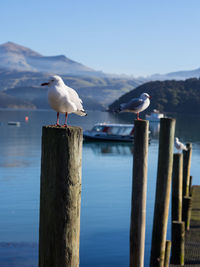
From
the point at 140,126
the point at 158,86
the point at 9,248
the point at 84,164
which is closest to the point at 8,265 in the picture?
the point at 9,248

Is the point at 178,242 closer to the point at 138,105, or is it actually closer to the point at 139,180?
the point at 138,105

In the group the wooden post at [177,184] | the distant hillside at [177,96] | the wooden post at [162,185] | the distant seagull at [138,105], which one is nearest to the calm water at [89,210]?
the wooden post at [177,184]

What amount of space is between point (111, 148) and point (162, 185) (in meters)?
49.2

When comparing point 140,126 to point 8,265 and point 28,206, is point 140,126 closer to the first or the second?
point 8,265

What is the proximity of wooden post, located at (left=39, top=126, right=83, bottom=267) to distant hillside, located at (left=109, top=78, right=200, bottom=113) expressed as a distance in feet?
566

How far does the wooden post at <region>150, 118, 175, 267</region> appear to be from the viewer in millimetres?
8898

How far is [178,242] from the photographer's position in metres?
10.9

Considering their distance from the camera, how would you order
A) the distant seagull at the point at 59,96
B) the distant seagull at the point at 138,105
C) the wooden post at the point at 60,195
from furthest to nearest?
the distant seagull at the point at 138,105 → the distant seagull at the point at 59,96 → the wooden post at the point at 60,195

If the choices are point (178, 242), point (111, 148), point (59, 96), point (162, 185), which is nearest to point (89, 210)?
point (178, 242)

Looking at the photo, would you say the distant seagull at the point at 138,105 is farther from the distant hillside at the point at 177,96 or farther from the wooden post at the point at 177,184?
the distant hillside at the point at 177,96

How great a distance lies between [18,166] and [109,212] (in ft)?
62.8

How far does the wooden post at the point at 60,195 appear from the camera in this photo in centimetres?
332

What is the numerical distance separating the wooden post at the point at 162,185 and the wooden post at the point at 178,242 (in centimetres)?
148

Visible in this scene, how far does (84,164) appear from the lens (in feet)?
144
